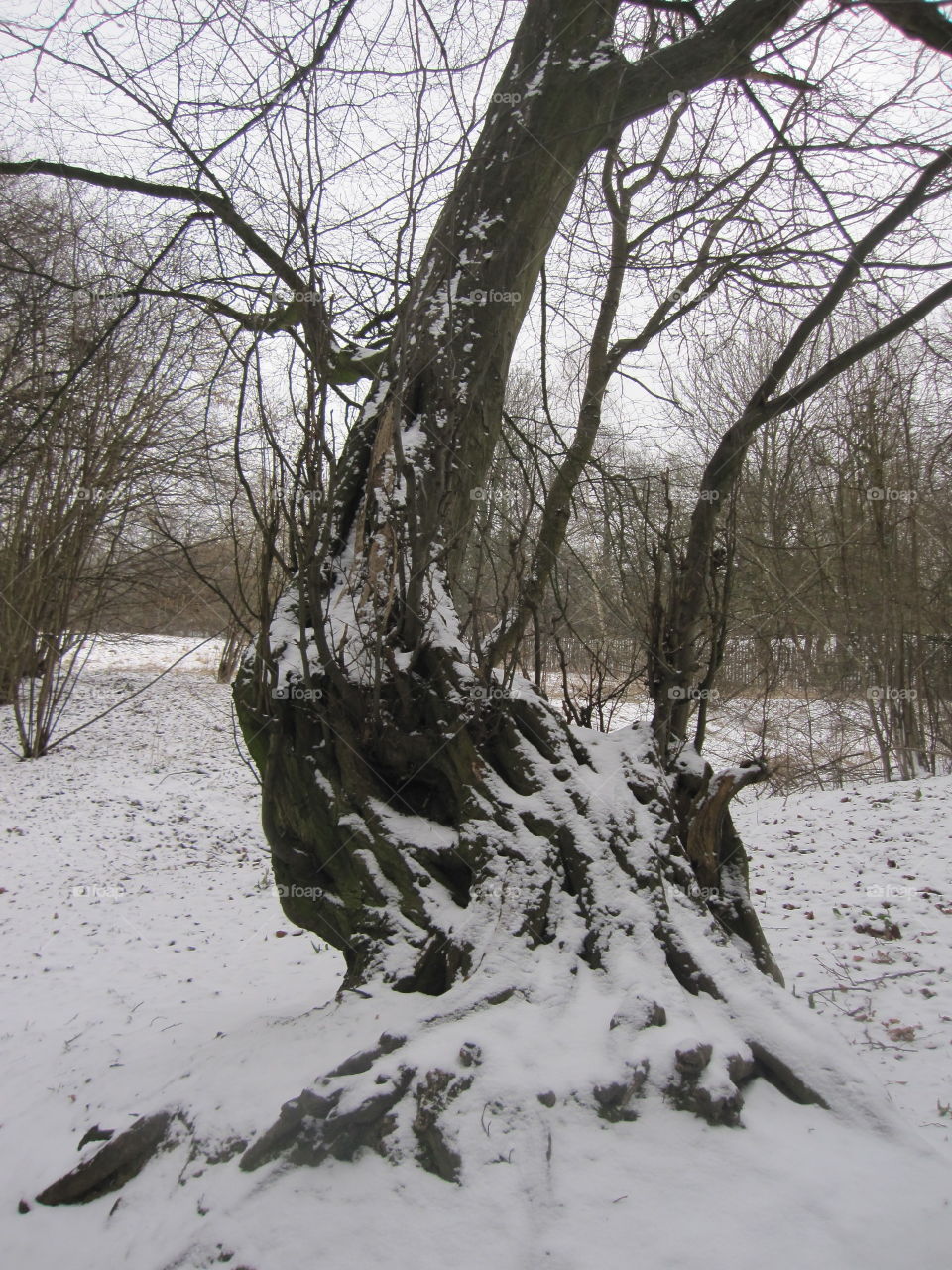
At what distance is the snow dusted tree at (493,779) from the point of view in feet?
5.49

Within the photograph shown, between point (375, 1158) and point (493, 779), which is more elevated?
point (493, 779)

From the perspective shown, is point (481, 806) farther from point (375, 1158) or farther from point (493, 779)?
point (375, 1158)

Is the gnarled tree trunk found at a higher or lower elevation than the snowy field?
higher

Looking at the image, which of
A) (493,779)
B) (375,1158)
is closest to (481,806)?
(493,779)

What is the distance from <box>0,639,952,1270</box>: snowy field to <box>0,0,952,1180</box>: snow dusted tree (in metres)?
0.09

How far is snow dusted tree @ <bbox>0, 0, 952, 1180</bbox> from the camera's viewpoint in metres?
1.67

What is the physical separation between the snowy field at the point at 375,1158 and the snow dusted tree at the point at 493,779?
3.7 inches

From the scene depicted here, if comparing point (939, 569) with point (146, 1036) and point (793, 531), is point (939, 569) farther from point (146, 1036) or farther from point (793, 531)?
point (146, 1036)

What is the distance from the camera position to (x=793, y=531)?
9.41 m

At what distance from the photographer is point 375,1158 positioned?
156 centimetres

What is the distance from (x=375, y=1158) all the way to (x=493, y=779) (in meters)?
1.13

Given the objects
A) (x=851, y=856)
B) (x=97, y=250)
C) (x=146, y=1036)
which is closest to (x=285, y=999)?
(x=146, y=1036)

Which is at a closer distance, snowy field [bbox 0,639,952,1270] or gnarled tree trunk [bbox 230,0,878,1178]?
snowy field [bbox 0,639,952,1270]

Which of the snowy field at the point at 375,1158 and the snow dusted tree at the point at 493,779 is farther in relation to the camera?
the snow dusted tree at the point at 493,779
